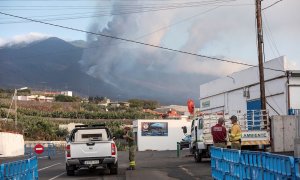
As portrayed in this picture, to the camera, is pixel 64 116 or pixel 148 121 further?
pixel 64 116

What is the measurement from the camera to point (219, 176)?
44.0 ft

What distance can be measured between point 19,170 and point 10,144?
1606 inches

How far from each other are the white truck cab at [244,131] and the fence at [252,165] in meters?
8.35

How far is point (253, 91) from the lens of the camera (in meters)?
39.7

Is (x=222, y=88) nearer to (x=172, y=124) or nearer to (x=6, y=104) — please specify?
(x=172, y=124)

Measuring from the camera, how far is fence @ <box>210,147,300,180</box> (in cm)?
799

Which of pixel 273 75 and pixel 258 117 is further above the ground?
pixel 273 75

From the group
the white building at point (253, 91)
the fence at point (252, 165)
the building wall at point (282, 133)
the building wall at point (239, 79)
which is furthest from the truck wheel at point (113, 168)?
the building wall at point (239, 79)

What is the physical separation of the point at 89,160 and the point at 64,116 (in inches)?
3075

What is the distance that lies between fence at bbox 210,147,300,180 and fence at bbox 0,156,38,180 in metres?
4.90

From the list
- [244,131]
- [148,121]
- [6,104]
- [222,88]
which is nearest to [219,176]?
[244,131]

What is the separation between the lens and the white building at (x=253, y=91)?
34188 mm

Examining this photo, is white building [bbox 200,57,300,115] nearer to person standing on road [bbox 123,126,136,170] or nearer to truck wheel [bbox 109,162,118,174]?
person standing on road [bbox 123,126,136,170]

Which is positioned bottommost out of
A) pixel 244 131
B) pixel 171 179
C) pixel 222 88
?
pixel 171 179
